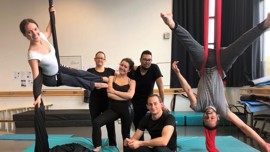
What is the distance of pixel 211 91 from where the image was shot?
259 centimetres

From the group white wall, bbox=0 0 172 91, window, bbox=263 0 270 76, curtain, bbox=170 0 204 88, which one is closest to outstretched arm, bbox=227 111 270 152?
window, bbox=263 0 270 76

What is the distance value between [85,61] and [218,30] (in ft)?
16.5

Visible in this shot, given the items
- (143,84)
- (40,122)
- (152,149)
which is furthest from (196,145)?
(40,122)

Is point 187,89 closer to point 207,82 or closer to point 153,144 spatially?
point 207,82

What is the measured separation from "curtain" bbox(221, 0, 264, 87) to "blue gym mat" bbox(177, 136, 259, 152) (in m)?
2.69

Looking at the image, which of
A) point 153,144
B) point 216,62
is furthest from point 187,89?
point 153,144

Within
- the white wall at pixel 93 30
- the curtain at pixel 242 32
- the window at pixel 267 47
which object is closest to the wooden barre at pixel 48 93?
the white wall at pixel 93 30

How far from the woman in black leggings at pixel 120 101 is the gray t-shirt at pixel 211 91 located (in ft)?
2.83

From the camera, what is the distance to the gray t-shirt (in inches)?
102

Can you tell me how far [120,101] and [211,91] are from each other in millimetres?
1131

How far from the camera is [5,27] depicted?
698cm

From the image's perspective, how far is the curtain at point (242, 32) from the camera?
5.98 meters

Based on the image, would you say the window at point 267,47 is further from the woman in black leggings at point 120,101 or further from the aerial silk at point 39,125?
the aerial silk at point 39,125

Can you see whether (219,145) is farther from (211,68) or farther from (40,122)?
(40,122)
